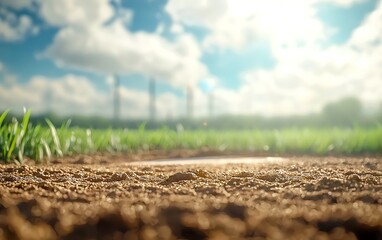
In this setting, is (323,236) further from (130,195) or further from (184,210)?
(130,195)

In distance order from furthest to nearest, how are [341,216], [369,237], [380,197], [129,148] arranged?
[129,148]
[380,197]
[341,216]
[369,237]

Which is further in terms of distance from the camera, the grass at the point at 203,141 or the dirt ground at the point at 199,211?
the grass at the point at 203,141

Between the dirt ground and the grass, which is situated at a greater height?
the grass

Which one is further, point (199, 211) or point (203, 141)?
point (203, 141)

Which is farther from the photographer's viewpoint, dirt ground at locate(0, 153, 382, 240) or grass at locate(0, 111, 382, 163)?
grass at locate(0, 111, 382, 163)

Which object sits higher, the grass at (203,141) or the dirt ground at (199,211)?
the grass at (203,141)

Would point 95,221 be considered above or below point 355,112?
below

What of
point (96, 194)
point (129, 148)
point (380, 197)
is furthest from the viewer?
point (129, 148)

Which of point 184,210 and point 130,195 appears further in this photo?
point 130,195

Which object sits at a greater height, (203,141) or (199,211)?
(203,141)

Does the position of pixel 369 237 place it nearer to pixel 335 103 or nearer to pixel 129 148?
pixel 129 148

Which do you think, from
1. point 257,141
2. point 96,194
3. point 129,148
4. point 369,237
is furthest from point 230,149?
point 369,237
